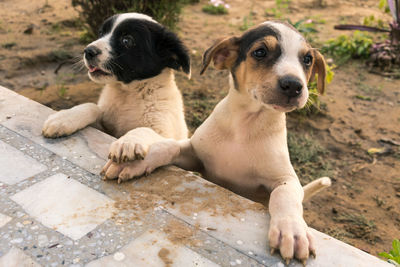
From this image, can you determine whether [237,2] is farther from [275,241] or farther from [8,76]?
[275,241]

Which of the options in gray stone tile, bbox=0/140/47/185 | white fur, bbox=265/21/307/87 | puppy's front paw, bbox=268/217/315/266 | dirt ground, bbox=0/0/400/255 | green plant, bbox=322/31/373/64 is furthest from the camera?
green plant, bbox=322/31/373/64

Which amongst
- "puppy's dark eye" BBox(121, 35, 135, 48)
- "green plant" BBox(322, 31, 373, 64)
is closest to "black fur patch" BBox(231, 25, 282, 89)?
"puppy's dark eye" BBox(121, 35, 135, 48)

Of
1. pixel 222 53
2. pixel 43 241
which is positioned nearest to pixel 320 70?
pixel 222 53

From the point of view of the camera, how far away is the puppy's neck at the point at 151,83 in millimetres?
3508

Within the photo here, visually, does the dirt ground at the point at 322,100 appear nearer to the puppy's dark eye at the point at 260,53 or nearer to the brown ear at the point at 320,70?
the brown ear at the point at 320,70

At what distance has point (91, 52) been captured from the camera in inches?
124

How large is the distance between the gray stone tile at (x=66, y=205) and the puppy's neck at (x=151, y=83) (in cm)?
123

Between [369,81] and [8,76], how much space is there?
564cm

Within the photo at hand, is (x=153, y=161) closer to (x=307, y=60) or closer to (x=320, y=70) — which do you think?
(x=307, y=60)

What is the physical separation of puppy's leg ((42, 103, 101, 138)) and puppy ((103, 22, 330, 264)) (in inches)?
27.1

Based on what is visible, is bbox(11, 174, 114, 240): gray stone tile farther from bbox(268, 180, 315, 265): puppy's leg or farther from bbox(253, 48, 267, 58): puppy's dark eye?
bbox(253, 48, 267, 58): puppy's dark eye

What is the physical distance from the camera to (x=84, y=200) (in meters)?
2.36

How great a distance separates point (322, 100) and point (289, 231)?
406cm

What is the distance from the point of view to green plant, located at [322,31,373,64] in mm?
7199
